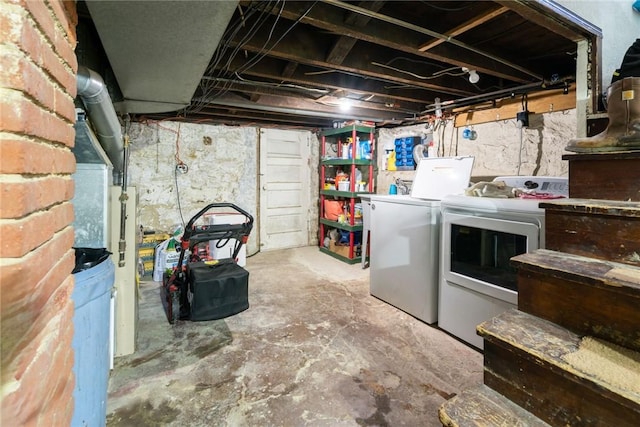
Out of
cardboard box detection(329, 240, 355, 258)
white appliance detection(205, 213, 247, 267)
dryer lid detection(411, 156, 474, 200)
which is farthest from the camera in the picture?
cardboard box detection(329, 240, 355, 258)

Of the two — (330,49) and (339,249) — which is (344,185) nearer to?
(339,249)

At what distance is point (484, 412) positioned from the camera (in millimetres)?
953

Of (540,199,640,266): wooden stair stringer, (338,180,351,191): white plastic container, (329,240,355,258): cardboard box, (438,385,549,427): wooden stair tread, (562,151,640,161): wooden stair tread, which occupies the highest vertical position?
(338,180,351,191): white plastic container

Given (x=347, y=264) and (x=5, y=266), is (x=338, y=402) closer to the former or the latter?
(x=5, y=266)

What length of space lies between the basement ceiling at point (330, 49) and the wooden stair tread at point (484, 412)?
1594mm

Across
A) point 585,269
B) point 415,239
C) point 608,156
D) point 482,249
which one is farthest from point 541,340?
point 415,239

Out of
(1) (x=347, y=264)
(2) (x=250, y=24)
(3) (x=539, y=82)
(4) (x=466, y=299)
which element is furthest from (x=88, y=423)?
(3) (x=539, y=82)

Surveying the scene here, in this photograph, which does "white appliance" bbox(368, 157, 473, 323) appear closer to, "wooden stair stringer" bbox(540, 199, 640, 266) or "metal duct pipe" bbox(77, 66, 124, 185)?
"wooden stair stringer" bbox(540, 199, 640, 266)

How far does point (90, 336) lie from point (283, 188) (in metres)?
4.08

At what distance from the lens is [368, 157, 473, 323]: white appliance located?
8.59ft

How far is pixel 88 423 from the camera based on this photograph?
1.23m

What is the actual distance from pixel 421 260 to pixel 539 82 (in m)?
1.90

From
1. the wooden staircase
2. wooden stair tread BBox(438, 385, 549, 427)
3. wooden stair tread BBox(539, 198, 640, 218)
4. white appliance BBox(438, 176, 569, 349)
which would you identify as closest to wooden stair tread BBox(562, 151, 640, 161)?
the wooden staircase

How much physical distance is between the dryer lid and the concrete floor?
1.23 m
